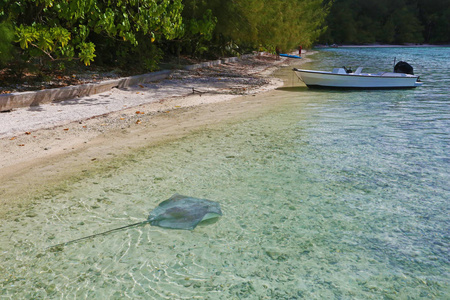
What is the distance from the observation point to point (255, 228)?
171 inches

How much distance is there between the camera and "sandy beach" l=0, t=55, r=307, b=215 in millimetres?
5761

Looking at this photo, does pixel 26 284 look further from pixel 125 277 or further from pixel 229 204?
pixel 229 204

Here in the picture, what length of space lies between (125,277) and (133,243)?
23.0 inches

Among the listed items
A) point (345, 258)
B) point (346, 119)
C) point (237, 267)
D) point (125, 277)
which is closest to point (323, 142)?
point (346, 119)

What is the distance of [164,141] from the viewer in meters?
7.60

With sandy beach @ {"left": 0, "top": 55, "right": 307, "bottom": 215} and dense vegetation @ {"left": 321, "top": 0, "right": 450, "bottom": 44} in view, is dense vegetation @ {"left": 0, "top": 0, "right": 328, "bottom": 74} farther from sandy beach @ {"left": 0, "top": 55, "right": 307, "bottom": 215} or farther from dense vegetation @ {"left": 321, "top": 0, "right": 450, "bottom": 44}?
dense vegetation @ {"left": 321, "top": 0, "right": 450, "bottom": 44}

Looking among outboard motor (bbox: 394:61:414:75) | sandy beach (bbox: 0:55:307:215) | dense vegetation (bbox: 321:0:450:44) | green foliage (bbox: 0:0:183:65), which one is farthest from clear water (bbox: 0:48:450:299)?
dense vegetation (bbox: 321:0:450:44)

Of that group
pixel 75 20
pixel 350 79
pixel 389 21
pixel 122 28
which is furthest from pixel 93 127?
pixel 389 21

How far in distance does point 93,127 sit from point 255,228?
5.24m

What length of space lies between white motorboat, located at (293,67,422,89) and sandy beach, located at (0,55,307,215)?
2.99 meters

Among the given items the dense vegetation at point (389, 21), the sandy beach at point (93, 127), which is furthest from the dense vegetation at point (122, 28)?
the dense vegetation at point (389, 21)

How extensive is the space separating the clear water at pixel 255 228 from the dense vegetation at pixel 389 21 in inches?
3262

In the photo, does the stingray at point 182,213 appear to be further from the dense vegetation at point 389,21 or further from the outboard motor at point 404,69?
the dense vegetation at point 389,21

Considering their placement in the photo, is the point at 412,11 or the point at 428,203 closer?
the point at 428,203
